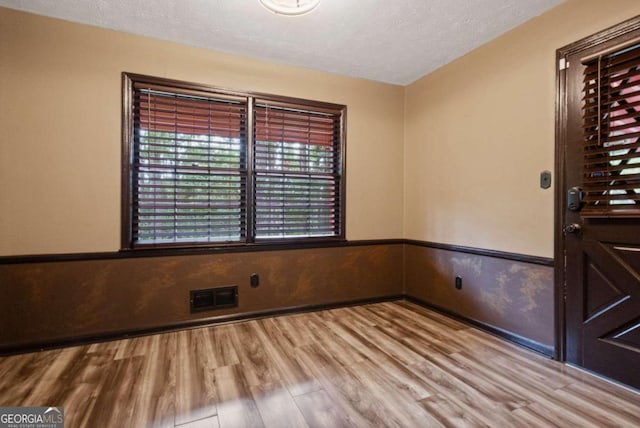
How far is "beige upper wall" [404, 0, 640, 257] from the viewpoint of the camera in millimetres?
2242

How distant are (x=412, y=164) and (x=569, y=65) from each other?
1.66m

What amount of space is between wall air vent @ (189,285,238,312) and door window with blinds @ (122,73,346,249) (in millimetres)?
441

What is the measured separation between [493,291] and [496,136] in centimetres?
132

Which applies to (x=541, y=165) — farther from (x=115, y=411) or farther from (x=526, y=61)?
(x=115, y=411)

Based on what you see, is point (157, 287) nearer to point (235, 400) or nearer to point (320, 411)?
point (235, 400)

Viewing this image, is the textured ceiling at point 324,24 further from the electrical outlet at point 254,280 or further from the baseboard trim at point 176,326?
the baseboard trim at point 176,326

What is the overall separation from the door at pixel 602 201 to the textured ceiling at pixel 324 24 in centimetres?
63

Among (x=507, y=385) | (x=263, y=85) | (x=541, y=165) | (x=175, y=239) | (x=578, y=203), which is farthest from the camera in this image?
(x=263, y=85)

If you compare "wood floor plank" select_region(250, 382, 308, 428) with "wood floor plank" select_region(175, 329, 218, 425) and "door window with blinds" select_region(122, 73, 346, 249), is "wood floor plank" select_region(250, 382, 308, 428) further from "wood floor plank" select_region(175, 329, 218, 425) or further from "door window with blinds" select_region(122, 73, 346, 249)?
"door window with blinds" select_region(122, 73, 346, 249)

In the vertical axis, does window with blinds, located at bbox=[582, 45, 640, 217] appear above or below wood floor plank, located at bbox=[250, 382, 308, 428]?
above

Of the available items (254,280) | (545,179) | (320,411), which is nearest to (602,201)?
(545,179)

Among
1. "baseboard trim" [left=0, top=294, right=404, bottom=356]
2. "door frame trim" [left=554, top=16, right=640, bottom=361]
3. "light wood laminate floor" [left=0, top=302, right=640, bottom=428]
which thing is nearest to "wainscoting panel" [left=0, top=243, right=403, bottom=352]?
"baseboard trim" [left=0, top=294, right=404, bottom=356]

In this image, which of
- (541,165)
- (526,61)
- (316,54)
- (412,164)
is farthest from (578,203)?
(316,54)

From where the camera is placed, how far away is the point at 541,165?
7.55 ft
